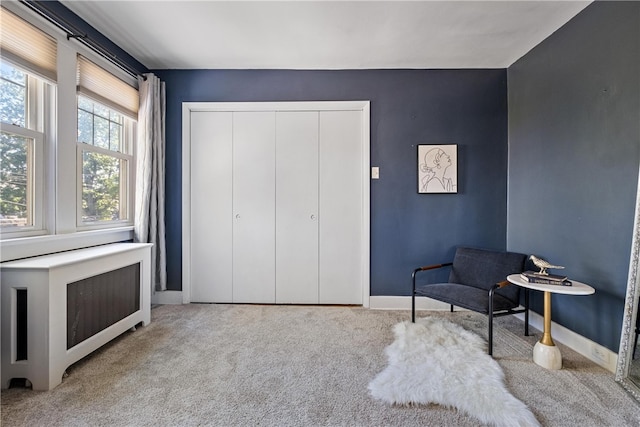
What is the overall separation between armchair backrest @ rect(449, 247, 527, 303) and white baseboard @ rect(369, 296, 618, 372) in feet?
1.31


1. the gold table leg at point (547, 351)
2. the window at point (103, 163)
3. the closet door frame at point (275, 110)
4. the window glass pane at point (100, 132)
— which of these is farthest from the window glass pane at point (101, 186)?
the gold table leg at point (547, 351)

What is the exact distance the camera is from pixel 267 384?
171cm

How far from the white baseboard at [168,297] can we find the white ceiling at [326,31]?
246 cm

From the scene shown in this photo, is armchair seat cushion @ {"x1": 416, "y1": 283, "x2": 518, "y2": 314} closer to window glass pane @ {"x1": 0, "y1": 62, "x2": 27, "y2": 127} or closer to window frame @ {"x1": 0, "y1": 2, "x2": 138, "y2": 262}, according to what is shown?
window frame @ {"x1": 0, "y1": 2, "x2": 138, "y2": 262}

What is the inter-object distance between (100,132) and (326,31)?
2.20 metres

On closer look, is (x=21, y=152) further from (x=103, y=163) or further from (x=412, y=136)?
(x=412, y=136)

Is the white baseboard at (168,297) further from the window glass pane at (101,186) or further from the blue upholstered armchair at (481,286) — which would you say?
the blue upholstered armchair at (481,286)

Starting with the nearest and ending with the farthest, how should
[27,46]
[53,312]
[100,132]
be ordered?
[53,312], [27,46], [100,132]

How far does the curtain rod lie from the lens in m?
1.83

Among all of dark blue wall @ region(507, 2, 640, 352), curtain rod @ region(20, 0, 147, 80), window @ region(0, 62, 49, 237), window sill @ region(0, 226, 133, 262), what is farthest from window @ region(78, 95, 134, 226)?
dark blue wall @ region(507, 2, 640, 352)

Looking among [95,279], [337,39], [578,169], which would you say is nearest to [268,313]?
[95,279]

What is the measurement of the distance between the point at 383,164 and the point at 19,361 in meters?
3.14

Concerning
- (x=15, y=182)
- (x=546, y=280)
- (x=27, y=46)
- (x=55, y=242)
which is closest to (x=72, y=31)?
(x=27, y=46)

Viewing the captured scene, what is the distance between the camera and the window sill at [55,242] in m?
1.71
